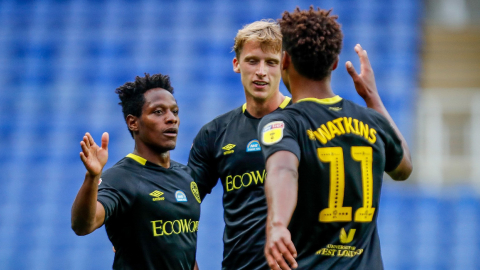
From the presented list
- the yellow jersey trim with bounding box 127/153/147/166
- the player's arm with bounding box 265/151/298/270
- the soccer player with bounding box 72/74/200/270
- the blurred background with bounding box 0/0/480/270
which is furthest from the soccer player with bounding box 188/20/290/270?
the blurred background with bounding box 0/0/480/270

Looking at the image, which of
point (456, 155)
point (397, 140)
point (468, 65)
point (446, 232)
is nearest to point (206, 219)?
point (446, 232)

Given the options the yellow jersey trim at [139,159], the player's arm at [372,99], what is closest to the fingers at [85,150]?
the yellow jersey trim at [139,159]

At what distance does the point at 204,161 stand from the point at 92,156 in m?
1.19

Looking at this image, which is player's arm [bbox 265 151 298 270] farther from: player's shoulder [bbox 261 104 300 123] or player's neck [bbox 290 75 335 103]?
player's neck [bbox 290 75 335 103]

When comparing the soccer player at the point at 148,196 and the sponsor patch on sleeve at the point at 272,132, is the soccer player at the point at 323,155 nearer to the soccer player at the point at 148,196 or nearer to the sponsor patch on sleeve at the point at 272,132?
the sponsor patch on sleeve at the point at 272,132

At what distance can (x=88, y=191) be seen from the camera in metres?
3.32

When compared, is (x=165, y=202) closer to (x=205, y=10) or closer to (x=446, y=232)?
(x=446, y=232)

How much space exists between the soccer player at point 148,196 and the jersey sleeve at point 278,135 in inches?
42.5

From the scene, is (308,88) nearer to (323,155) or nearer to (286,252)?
(323,155)

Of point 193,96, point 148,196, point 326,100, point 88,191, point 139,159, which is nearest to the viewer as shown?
point 326,100

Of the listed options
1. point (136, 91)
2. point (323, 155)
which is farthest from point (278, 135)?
point (136, 91)

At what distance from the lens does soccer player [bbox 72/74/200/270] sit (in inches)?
151

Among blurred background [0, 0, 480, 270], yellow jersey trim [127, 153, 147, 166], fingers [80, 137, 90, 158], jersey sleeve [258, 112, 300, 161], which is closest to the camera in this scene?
jersey sleeve [258, 112, 300, 161]

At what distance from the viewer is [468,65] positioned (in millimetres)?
12625
